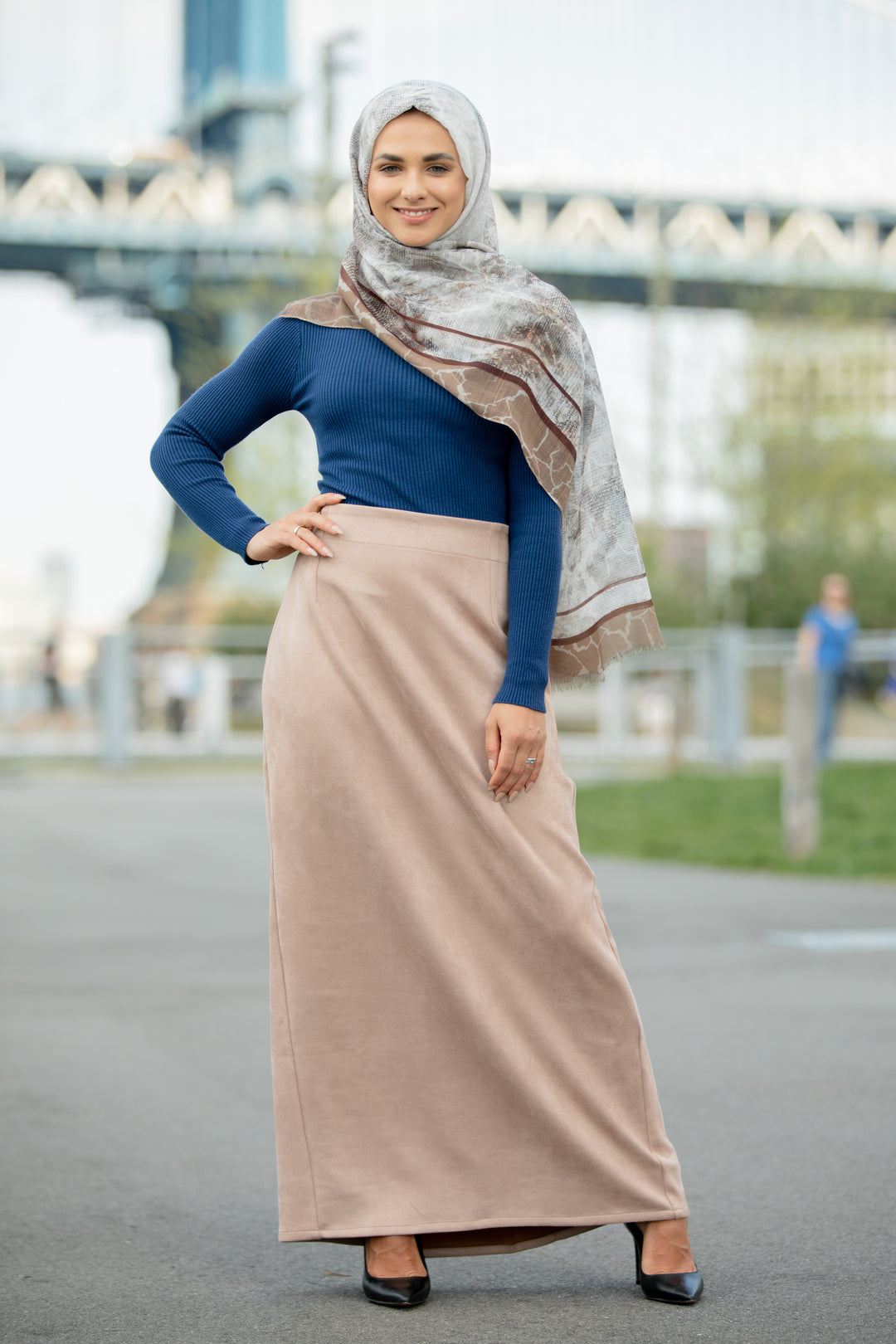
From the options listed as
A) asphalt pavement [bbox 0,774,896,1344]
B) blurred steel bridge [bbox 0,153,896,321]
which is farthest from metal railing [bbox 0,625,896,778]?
blurred steel bridge [bbox 0,153,896,321]

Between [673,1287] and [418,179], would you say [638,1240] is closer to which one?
[673,1287]

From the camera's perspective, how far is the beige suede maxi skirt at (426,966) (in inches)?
111

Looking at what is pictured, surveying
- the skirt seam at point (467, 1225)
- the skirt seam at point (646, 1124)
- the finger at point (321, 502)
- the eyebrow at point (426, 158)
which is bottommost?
the skirt seam at point (467, 1225)

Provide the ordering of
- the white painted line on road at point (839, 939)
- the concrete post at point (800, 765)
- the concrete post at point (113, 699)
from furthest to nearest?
1. the concrete post at point (113, 699)
2. the concrete post at point (800, 765)
3. the white painted line on road at point (839, 939)

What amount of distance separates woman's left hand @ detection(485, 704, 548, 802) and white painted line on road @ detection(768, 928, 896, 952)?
4263mm

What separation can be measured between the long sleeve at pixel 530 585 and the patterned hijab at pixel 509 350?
4cm

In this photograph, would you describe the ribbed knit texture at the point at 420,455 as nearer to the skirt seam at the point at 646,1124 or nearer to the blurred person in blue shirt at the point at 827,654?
the skirt seam at the point at 646,1124

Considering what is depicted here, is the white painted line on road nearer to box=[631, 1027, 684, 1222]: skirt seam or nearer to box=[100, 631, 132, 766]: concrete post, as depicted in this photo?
box=[631, 1027, 684, 1222]: skirt seam

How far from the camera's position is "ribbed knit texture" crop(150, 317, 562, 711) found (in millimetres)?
2910

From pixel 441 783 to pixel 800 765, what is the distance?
7.04 metres

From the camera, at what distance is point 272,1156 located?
3.95 metres

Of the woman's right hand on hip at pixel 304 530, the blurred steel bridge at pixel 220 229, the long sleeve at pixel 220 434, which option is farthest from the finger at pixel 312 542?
the blurred steel bridge at pixel 220 229

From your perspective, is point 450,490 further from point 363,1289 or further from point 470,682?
point 363,1289

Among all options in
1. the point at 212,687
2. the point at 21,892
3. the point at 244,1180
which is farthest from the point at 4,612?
the point at 244,1180
